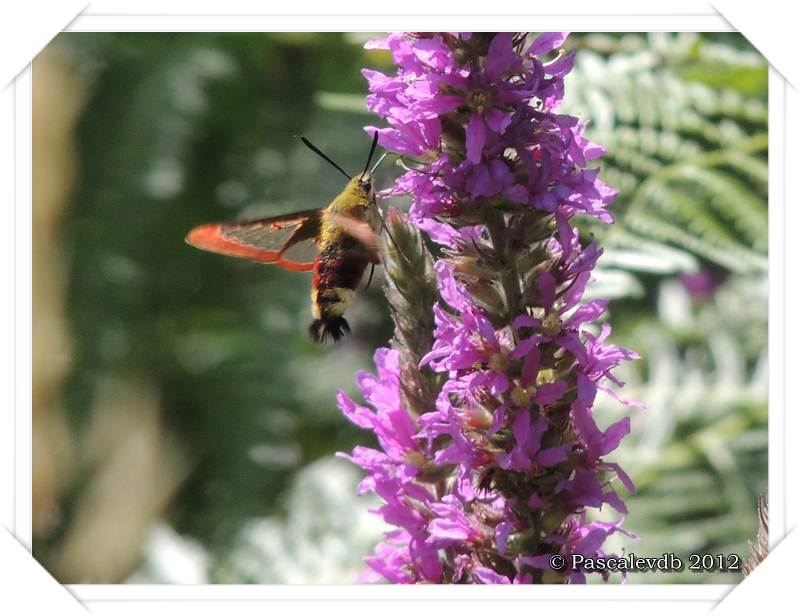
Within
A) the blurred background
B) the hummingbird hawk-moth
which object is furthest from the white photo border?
the hummingbird hawk-moth

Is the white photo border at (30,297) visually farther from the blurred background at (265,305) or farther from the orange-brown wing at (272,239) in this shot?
the orange-brown wing at (272,239)

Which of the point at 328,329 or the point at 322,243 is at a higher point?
the point at 322,243

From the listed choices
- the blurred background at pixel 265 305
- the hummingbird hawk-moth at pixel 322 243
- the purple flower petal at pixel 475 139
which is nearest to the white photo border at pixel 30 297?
the blurred background at pixel 265 305

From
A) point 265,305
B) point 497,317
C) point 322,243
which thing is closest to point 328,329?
point 322,243

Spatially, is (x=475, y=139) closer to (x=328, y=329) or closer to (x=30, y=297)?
(x=328, y=329)
